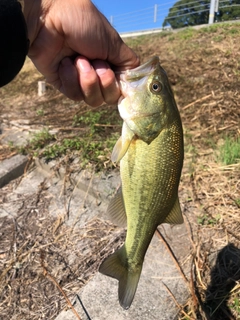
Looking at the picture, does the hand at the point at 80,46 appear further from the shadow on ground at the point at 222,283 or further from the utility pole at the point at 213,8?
the utility pole at the point at 213,8

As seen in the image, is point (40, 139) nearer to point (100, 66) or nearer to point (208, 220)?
point (208, 220)

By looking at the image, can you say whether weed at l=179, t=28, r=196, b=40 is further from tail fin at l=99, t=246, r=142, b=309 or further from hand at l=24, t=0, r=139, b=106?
tail fin at l=99, t=246, r=142, b=309

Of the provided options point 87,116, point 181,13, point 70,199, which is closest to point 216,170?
point 70,199

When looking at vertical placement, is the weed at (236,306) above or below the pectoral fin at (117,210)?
below

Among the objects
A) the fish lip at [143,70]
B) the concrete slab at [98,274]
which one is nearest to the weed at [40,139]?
the concrete slab at [98,274]

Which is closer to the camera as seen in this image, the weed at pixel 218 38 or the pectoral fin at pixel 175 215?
the pectoral fin at pixel 175 215

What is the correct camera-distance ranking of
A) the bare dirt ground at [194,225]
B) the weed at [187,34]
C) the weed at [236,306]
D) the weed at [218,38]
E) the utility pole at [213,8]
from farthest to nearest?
the utility pole at [213,8]
the weed at [187,34]
the weed at [218,38]
the bare dirt ground at [194,225]
the weed at [236,306]

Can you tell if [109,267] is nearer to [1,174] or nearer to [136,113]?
[136,113]
